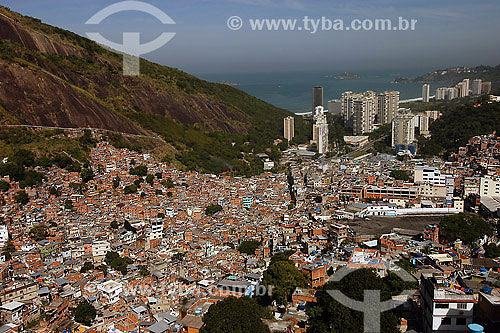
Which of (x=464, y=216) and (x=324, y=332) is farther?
(x=464, y=216)

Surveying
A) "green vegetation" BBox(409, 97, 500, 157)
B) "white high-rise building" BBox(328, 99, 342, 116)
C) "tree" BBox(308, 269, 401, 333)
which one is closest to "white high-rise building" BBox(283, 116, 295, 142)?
"green vegetation" BBox(409, 97, 500, 157)

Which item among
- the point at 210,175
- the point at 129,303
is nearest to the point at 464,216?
the point at 129,303

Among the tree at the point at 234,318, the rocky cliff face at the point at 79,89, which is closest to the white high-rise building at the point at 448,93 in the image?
Answer: the rocky cliff face at the point at 79,89

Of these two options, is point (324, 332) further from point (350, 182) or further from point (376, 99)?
point (376, 99)

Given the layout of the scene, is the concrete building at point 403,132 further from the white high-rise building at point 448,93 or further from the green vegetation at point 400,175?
the white high-rise building at point 448,93

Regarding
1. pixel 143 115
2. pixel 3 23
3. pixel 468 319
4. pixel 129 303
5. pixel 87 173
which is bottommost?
pixel 129 303

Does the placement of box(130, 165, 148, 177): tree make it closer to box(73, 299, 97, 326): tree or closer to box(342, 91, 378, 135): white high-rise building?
box(73, 299, 97, 326): tree

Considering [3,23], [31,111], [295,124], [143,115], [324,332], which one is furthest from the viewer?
[295,124]
